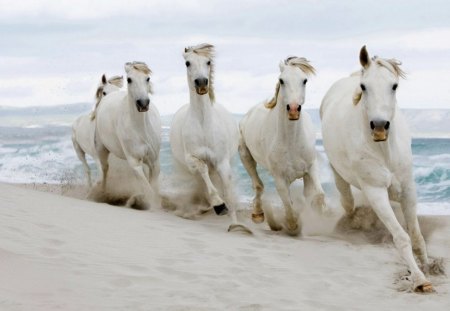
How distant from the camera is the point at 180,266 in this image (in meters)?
6.61

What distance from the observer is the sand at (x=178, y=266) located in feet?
18.2

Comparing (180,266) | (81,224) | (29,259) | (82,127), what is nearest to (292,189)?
(81,224)

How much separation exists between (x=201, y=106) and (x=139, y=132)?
5.23 ft

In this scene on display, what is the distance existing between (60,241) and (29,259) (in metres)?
0.73

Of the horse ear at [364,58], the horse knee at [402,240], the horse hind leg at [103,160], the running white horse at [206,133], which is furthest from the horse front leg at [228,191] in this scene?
the horse hind leg at [103,160]

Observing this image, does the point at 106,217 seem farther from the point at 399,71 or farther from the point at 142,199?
the point at 399,71

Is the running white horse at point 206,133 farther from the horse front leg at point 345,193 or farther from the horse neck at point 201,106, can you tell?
the horse front leg at point 345,193

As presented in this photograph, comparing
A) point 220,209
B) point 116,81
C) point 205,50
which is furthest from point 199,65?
point 116,81

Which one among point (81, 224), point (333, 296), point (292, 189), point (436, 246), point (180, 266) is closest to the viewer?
point (333, 296)

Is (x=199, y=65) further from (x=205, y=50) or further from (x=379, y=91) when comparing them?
(x=379, y=91)

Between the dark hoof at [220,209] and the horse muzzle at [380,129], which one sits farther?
the dark hoof at [220,209]

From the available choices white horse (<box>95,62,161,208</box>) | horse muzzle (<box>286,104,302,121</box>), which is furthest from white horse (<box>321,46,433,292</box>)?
white horse (<box>95,62,161,208</box>)

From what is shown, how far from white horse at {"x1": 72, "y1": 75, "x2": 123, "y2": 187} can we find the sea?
1.68 m

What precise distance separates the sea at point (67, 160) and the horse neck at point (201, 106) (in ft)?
8.09
